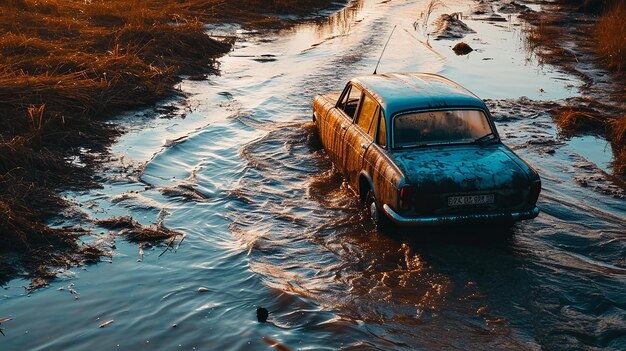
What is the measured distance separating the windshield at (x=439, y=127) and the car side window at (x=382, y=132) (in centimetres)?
13

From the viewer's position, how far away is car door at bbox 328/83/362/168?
A: 9.98 m

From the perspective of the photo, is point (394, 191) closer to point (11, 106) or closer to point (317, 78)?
point (11, 106)

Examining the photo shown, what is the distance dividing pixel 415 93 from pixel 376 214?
1.58 meters

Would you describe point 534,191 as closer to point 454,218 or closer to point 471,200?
point 471,200

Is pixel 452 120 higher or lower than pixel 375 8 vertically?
higher

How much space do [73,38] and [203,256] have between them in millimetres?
11013

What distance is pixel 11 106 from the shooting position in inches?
469

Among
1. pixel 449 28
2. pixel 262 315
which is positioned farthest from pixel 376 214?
pixel 449 28

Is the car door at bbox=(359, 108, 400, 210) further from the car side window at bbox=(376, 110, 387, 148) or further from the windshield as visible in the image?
the windshield

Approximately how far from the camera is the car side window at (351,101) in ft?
33.5

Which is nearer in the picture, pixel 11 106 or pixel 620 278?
pixel 620 278

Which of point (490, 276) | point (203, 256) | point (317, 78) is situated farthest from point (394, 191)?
point (317, 78)

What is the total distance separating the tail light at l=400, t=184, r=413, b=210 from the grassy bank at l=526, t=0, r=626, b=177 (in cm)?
479

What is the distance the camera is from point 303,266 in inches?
312
